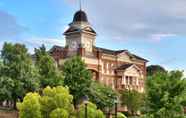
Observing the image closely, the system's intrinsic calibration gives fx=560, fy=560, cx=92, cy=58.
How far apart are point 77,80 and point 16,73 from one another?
944 centimetres

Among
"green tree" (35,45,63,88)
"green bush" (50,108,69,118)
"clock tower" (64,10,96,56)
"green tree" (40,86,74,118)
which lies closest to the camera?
"green bush" (50,108,69,118)

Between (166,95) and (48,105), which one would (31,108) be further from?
(166,95)

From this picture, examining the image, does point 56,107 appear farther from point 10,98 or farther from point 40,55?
point 40,55

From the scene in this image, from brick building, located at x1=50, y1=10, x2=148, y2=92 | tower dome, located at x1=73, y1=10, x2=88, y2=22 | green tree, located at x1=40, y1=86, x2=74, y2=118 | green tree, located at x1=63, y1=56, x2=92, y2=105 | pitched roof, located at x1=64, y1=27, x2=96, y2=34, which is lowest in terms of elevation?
green tree, located at x1=40, y1=86, x2=74, y2=118

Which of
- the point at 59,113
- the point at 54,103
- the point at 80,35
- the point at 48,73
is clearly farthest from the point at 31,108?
the point at 80,35

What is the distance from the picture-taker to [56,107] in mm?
57594

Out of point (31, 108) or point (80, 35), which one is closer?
point (31, 108)

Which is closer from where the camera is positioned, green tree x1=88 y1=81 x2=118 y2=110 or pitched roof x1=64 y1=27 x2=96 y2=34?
green tree x1=88 y1=81 x2=118 y2=110

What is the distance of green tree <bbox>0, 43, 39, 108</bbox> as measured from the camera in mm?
70875

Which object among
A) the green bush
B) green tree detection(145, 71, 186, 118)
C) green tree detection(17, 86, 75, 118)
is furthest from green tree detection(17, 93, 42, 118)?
green tree detection(145, 71, 186, 118)

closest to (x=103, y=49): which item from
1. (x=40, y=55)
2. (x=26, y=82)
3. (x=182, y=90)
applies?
(x=40, y=55)

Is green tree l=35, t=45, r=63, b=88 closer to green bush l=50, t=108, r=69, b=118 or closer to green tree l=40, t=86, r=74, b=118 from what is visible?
green tree l=40, t=86, r=74, b=118

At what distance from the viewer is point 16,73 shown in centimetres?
7156

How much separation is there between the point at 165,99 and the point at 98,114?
10595 mm
